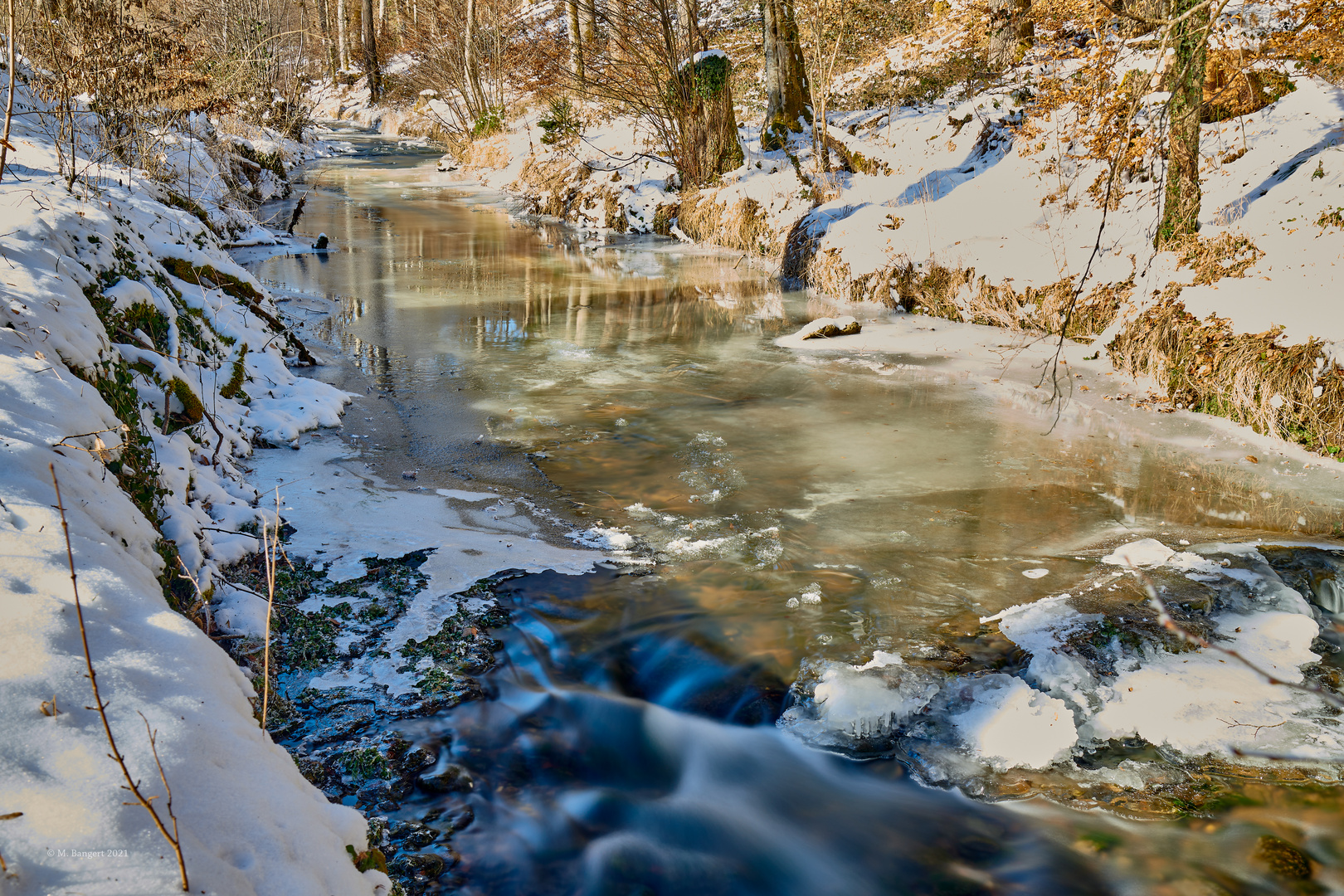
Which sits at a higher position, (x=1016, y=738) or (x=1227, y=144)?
(x=1227, y=144)

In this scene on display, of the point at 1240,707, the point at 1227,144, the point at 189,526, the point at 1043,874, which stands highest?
the point at 1227,144

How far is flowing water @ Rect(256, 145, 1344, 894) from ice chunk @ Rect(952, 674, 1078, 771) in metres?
0.11

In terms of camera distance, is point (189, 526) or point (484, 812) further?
point (189, 526)

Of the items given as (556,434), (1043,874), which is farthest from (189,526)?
(1043,874)

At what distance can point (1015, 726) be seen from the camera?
385 centimetres

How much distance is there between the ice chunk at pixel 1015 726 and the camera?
3752 mm

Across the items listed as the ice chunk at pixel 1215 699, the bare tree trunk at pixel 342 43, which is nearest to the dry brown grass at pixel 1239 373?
the ice chunk at pixel 1215 699

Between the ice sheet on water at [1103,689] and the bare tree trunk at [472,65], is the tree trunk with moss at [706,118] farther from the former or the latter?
the bare tree trunk at [472,65]

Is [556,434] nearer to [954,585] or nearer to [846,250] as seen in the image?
[954,585]

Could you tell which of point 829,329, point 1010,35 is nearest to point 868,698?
point 829,329

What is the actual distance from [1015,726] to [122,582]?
11.4 feet

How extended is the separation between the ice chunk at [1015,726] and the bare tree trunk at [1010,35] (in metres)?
13.8

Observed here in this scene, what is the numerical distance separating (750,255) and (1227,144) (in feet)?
23.9

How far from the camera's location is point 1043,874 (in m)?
3.25
